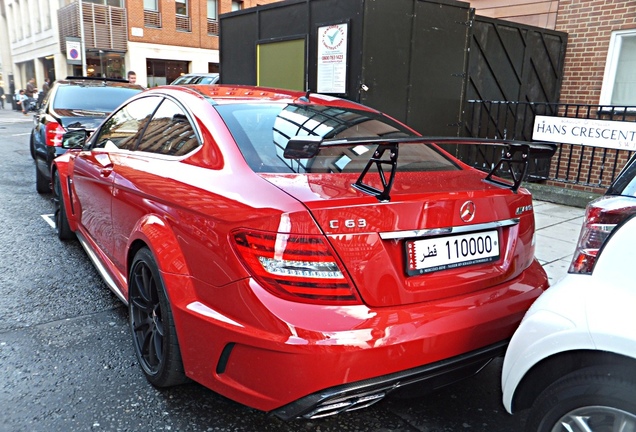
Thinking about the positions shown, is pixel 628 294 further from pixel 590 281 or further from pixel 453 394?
pixel 453 394

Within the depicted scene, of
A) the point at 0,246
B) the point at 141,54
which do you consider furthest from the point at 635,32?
the point at 141,54

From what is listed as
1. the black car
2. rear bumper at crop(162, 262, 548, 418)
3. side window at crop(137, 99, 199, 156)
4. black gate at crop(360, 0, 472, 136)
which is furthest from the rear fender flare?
black gate at crop(360, 0, 472, 136)

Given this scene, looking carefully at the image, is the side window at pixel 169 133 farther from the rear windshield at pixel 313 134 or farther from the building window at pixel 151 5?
the building window at pixel 151 5

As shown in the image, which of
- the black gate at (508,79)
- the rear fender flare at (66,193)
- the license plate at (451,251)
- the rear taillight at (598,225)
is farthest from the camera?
the black gate at (508,79)

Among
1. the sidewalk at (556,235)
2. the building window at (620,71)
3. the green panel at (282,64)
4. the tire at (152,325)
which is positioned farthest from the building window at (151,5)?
the tire at (152,325)

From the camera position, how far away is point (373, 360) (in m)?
1.91

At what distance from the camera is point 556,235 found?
557cm

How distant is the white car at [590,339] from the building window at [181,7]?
29.4 m

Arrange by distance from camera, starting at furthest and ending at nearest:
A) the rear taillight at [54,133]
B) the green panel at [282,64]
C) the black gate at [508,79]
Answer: the black gate at [508,79] → the green panel at [282,64] → the rear taillight at [54,133]

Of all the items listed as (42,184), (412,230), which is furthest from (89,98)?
(412,230)

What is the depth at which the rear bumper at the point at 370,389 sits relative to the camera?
1889mm

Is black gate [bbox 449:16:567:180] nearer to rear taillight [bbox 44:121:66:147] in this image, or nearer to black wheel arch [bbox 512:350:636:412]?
rear taillight [bbox 44:121:66:147]

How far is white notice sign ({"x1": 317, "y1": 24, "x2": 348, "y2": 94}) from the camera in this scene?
6.77 meters

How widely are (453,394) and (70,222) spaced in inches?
149
